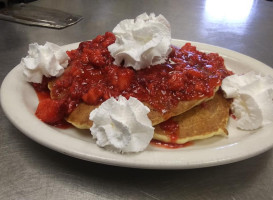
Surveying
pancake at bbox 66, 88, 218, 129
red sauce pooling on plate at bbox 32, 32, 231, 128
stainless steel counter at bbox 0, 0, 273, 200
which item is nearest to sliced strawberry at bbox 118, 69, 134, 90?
red sauce pooling on plate at bbox 32, 32, 231, 128

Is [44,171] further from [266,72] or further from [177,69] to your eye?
[266,72]

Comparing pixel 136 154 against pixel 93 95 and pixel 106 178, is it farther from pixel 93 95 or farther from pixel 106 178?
pixel 93 95

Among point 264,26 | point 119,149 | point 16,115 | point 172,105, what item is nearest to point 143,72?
point 172,105

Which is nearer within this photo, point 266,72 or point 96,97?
point 96,97

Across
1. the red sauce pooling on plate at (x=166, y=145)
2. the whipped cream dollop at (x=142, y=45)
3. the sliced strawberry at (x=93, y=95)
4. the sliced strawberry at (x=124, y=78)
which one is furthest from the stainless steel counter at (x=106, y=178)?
the whipped cream dollop at (x=142, y=45)

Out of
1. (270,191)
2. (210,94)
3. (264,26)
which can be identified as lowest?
A: (264,26)

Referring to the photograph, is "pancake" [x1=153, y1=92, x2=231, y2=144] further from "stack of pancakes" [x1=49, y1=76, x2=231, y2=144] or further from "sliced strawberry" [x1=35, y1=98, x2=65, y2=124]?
"sliced strawberry" [x1=35, y1=98, x2=65, y2=124]

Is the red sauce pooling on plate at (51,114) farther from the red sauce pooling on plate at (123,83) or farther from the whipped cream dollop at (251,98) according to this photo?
the whipped cream dollop at (251,98)
